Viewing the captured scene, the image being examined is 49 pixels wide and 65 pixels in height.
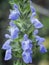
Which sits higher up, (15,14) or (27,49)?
(15,14)

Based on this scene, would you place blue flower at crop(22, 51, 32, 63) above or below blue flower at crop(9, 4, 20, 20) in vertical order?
below

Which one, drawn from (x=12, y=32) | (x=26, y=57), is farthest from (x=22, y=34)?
(x=26, y=57)

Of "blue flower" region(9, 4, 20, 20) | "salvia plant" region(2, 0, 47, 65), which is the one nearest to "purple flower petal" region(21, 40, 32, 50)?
"salvia plant" region(2, 0, 47, 65)

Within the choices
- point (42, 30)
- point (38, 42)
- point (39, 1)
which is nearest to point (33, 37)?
point (38, 42)

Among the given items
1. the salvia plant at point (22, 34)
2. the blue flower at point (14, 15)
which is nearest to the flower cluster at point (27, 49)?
the salvia plant at point (22, 34)

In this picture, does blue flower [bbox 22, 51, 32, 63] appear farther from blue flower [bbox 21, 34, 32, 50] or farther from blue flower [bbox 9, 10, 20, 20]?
blue flower [bbox 9, 10, 20, 20]

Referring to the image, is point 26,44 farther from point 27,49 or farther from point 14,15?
point 14,15

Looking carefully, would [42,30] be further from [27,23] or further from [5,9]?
[27,23]

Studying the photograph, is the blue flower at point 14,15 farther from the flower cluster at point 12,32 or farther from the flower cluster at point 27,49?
the flower cluster at point 27,49
